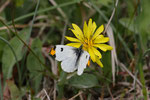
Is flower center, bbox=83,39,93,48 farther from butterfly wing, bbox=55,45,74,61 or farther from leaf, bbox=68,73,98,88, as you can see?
leaf, bbox=68,73,98,88

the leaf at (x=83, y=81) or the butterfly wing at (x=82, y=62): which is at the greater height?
the butterfly wing at (x=82, y=62)

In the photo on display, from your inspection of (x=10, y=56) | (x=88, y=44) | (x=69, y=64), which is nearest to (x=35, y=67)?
(x=10, y=56)

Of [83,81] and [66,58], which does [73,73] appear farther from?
[66,58]

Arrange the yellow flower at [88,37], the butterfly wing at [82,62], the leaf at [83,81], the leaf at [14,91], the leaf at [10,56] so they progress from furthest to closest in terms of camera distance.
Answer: the leaf at [10,56] → the leaf at [14,91] → the leaf at [83,81] → the yellow flower at [88,37] → the butterfly wing at [82,62]

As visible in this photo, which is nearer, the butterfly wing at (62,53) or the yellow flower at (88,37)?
the butterfly wing at (62,53)

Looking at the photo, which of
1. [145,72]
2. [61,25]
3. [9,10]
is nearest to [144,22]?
[145,72]

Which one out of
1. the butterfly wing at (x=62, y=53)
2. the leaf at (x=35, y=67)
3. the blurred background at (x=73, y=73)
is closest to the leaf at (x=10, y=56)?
the blurred background at (x=73, y=73)

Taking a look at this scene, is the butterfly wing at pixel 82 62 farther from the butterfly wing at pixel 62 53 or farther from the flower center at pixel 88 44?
the flower center at pixel 88 44
